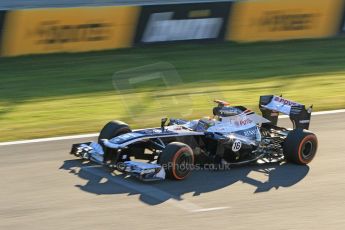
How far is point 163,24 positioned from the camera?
17.8m

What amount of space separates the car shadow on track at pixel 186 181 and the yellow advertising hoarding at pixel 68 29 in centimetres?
745

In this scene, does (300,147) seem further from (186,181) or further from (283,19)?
(283,19)

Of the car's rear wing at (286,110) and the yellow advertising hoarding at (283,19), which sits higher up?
the car's rear wing at (286,110)

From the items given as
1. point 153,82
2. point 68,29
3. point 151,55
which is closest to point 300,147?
point 153,82

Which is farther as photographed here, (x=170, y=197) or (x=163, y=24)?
(x=163, y=24)

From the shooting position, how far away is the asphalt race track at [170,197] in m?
7.31

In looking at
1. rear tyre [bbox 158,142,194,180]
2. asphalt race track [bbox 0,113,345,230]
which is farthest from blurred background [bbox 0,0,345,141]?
rear tyre [bbox 158,142,194,180]

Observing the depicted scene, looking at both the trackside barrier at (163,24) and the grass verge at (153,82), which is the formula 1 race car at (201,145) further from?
the trackside barrier at (163,24)

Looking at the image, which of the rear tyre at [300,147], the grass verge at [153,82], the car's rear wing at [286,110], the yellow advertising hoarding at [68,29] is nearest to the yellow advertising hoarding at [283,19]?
the grass verge at [153,82]

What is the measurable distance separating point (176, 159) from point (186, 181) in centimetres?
40

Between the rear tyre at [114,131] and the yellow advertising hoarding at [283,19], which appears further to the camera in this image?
the yellow advertising hoarding at [283,19]

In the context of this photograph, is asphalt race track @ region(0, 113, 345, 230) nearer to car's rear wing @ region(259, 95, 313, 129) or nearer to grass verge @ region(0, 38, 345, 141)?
car's rear wing @ region(259, 95, 313, 129)

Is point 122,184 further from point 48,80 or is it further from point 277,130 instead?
point 48,80

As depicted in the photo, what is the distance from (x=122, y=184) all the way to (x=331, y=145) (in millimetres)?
3626
